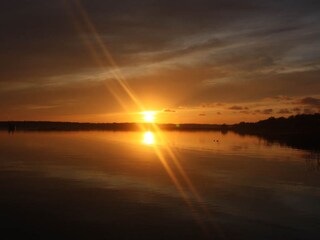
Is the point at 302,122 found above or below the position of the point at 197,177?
above

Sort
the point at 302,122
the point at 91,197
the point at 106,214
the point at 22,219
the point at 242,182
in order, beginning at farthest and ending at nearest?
the point at 302,122, the point at 242,182, the point at 91,197, the point at 106,214, the point at 22,219

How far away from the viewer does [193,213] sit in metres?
21.5

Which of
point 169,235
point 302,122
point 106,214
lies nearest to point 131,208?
point 106,214

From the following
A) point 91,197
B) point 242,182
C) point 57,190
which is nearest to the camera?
point 91,197

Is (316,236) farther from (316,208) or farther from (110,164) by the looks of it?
(110,164)

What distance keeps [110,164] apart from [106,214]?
21.8 m

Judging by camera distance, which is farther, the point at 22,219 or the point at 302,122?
the point at 302,122

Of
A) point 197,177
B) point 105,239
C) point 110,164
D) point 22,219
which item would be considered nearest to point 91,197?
point 22,219

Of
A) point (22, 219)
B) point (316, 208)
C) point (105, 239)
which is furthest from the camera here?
point (316, 208)

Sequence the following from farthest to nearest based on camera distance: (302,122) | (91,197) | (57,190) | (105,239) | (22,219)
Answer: (302,122) → (57,190) → (91,197) → (22,219) → (105,239)

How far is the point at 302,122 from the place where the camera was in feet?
584

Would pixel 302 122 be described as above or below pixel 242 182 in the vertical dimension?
above

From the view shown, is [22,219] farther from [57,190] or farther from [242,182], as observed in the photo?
[242,182]

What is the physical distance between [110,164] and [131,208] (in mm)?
20703
